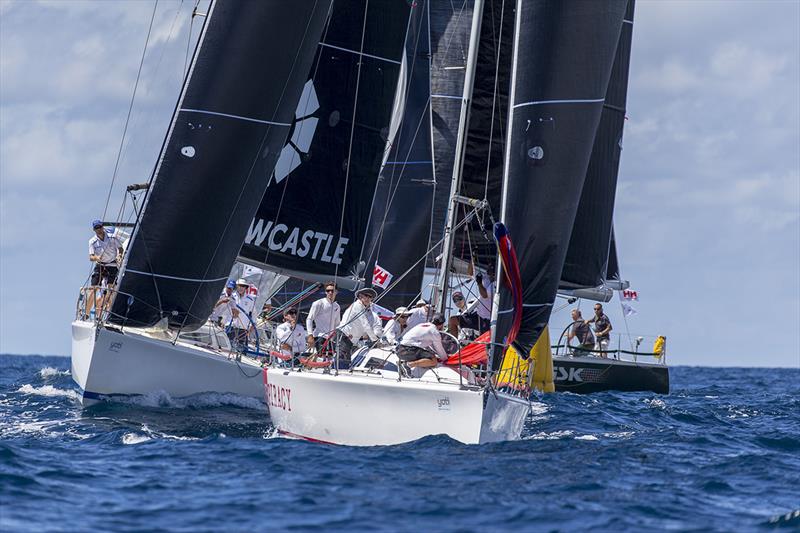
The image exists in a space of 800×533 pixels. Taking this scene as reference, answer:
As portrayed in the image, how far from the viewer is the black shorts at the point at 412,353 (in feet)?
47.3

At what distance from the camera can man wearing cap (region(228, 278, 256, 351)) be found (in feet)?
64.8

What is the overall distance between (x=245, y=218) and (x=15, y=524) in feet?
29.9

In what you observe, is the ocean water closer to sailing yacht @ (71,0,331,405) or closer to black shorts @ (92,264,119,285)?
sailing yacht @ (71,0,331,405)

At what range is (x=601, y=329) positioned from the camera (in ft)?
96.3

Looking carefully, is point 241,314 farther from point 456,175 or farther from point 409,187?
point 456,175

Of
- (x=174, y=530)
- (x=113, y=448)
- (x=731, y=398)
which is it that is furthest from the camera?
(x=731, y=398)

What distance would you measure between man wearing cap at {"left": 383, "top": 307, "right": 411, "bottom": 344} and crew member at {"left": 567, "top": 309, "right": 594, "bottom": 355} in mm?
12114

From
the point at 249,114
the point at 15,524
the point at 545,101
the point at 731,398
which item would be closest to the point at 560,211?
the point at 545,101

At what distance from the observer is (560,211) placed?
46.9 feet

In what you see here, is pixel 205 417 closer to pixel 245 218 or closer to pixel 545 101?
pixel 245 218

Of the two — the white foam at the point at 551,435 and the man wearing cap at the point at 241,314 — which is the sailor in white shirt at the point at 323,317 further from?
the white foam at the point at 551,435

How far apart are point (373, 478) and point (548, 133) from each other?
4.87 meters

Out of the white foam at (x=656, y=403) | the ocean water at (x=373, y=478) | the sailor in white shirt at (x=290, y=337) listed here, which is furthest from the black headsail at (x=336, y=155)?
the white foam at (x=656, y=403)

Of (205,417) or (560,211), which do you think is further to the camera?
(205,417)
